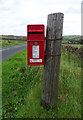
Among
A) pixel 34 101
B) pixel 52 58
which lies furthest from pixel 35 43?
pixel 34 101

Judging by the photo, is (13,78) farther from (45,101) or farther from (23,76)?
(45,101)

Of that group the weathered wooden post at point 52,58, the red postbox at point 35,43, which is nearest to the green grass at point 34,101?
the weathered wooden post at point 52,58

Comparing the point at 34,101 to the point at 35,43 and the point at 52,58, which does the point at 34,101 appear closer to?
the point at 52,58

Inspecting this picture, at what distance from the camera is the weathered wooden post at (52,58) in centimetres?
218

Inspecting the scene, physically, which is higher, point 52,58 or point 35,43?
point 35,43

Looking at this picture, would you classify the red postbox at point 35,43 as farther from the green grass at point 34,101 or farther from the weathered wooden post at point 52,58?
the green grass at point 34,101

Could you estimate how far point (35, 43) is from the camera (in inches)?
86.5

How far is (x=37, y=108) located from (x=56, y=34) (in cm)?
154

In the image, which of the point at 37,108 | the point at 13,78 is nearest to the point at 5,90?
the point at 13,78

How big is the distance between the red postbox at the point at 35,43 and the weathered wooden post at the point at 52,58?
0.50 ft

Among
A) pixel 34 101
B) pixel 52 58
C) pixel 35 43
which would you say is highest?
pixel 35 43

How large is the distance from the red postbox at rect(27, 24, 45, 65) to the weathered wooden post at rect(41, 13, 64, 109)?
0.50 feet

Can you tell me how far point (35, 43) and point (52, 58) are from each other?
0.44 meters

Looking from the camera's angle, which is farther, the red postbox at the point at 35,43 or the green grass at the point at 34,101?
the green grass at the point at 34,101
